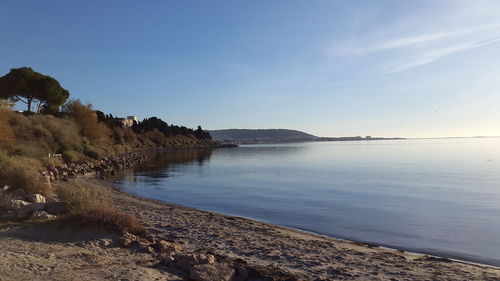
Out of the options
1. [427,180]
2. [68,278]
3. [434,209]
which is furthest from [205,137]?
[68,278]

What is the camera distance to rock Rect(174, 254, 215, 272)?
692cm

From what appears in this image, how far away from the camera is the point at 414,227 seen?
1424cm

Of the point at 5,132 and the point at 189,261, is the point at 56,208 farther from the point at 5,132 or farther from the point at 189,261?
the point at 5,132

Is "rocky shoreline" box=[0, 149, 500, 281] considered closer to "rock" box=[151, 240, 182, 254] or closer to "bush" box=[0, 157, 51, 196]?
"rock" box=[151, 240, 182, 254]

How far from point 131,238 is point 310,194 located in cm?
1527

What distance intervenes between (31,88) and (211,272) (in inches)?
2096

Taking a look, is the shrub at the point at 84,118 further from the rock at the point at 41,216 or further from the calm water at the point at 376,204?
the rock at the point at 41,216

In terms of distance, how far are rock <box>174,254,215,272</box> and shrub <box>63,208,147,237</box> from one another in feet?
7.84

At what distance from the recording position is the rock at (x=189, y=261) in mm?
6922

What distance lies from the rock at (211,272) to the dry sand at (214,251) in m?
0.33

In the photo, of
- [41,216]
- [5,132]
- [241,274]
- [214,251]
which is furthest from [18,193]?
[5,132]

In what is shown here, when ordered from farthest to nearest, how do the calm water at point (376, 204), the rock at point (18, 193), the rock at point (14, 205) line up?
the calm water at point (376, 204) < the rock at point (18, 193) < the rock at point (14, 205)

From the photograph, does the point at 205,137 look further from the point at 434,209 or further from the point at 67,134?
the point at 434,209

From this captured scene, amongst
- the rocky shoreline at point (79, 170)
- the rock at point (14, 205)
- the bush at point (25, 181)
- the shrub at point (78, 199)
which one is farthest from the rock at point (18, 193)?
the rocky shoreline at point (79, 170)
